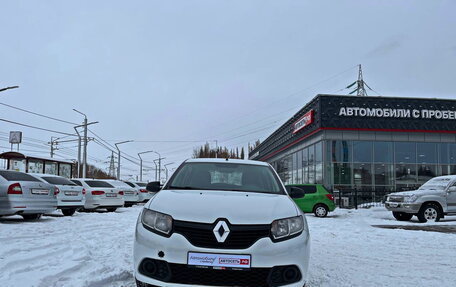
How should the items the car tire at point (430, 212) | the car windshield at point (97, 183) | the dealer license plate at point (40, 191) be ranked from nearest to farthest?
the dealer license plate at point (40, 191) < the car tire at point (430, 212) < the car windshield at point (97, 183)

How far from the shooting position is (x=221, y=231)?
3502mm

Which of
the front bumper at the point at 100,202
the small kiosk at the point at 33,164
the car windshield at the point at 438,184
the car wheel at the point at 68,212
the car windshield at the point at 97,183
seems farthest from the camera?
the small kiosk at the point at 33,164

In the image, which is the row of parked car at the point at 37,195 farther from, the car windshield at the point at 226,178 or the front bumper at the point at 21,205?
the car windshield at the point at 226,178

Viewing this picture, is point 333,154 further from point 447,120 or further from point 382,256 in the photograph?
point 382,256

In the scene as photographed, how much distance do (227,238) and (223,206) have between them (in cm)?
38

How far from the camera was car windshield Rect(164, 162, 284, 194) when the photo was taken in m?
4.91

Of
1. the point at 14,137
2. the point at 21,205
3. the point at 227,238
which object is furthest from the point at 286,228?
the point at 14,137

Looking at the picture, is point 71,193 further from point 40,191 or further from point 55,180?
point 40,191

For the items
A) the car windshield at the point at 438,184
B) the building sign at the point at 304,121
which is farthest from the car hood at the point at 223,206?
the building sign at the point at 304,121

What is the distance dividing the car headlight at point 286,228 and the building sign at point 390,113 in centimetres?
2476

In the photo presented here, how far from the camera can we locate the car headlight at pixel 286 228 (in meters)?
3.63

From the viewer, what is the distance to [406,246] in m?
8.27

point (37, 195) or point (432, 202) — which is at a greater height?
point (37, 195)

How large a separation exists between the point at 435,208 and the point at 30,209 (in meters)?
12.8
